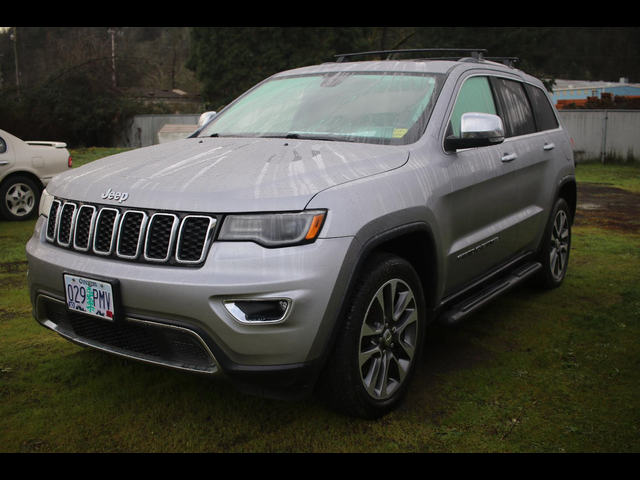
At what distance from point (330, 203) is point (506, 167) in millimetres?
1963

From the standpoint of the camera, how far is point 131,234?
2803 millimetres

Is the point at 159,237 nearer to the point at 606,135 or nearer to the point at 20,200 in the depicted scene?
the point at 20,200

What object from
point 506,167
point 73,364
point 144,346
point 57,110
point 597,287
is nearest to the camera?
point 144,346

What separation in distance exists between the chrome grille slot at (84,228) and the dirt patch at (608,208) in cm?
735

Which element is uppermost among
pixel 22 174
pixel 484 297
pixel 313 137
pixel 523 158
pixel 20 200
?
pixel 313 137

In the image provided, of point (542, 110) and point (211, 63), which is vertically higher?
point (211, 63)

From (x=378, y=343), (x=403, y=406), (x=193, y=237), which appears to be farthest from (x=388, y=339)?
(x=193, y=237)

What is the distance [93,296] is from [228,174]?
2.69 ft

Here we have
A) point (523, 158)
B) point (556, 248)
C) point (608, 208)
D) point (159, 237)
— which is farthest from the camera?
point (608, 208)

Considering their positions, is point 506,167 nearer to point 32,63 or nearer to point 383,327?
point 383,327

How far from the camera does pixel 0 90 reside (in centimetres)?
3347

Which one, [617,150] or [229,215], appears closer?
[229,215]

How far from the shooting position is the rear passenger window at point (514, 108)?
4527 mm

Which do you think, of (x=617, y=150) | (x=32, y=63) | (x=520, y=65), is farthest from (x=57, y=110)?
(x=32, y=63)
